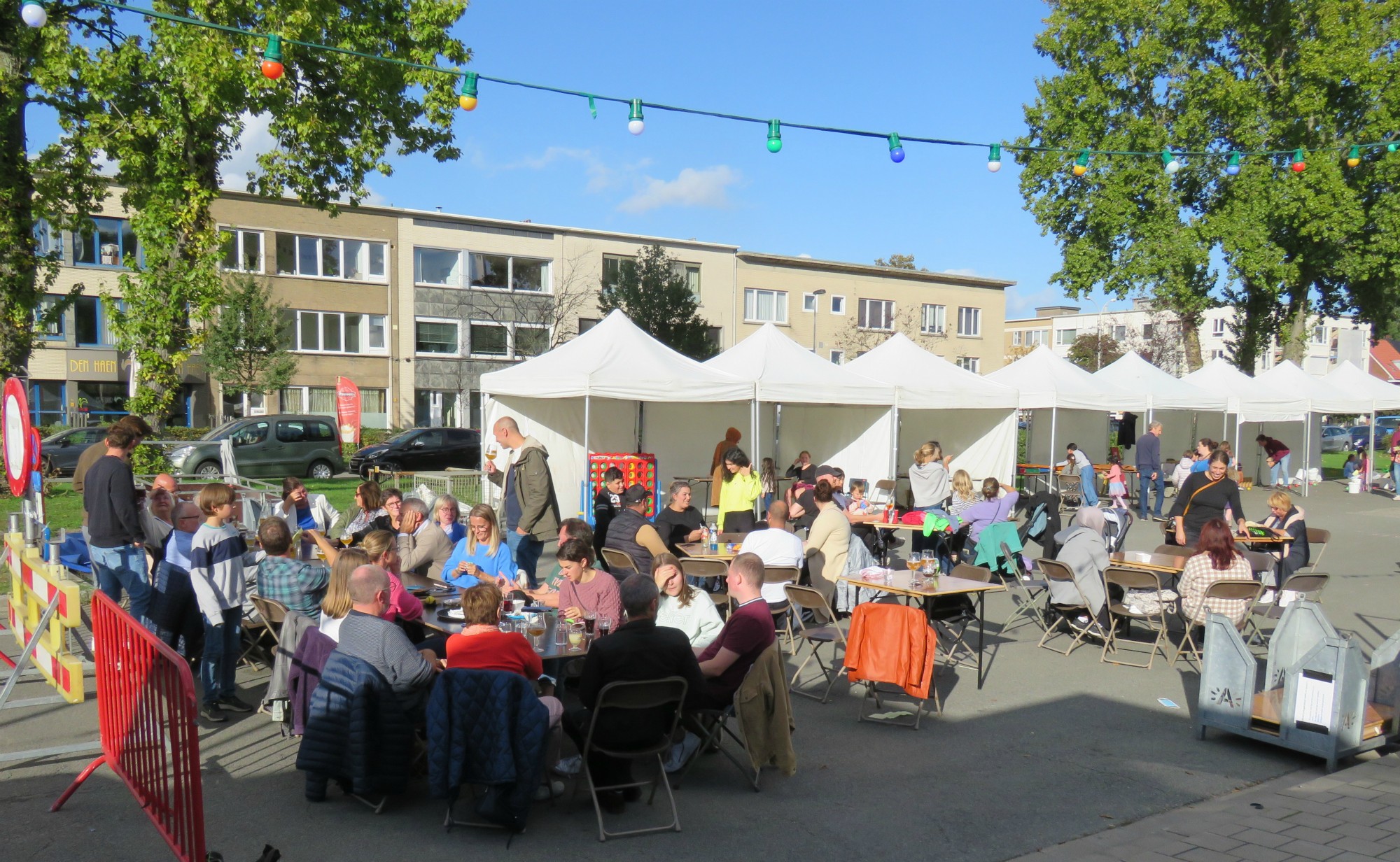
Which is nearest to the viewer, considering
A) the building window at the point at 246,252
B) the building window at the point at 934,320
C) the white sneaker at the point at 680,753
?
the white sneaker at the point at 680,753

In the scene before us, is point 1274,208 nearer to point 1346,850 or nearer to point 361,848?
point 1346,850

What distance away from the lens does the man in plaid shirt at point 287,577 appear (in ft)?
19.4

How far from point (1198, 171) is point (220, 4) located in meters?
24.3

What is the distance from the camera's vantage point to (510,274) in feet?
118

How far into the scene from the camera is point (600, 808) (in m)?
4.55

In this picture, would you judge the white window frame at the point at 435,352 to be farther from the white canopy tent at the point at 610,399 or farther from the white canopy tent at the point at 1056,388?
the white canopy tent at the point at 1056,388

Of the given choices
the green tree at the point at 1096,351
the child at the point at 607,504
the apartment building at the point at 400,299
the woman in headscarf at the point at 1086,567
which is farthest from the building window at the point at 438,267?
the green tree at the point at 1096,351

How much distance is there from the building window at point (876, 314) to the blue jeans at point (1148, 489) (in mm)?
24526

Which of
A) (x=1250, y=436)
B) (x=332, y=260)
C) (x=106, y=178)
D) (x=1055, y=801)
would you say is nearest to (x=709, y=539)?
(x=1055, y=801)

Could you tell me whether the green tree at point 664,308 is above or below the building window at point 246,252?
below

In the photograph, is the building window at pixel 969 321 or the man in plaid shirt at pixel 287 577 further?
the building window at pixel 969 321

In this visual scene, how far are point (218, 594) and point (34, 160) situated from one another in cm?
1106

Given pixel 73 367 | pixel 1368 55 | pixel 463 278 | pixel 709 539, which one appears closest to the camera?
pixel 709 539

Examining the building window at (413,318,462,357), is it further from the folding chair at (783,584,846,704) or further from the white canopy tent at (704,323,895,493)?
the folding chair at (783,584,846,704)
